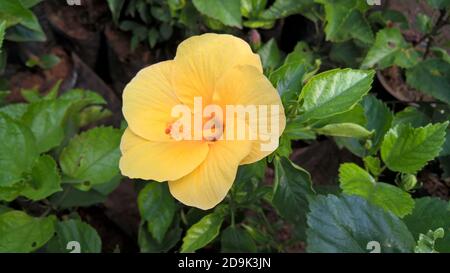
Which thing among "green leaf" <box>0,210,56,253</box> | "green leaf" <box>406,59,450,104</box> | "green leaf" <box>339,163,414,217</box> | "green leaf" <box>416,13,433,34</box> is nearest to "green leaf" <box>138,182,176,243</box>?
"green leaf" <box>0,210,56,253</box>

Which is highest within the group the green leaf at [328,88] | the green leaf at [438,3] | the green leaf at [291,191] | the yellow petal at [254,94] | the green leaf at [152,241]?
the yellow petal at [254,94]

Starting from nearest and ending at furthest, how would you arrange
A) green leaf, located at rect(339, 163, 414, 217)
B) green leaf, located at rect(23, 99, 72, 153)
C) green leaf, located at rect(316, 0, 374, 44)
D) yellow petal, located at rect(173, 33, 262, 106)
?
1. yellow petal, located at rect(173, 33, 262, 106)
2. green leaf, located at rect(339, 163, 414, 217)
3. green leaf, located at rect(23, 99, 72, 153)
4. green leaf, located at rect(316, 0, 374, 44)

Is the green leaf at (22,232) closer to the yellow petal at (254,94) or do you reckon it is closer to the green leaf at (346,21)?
the yellow petal at (254,94)

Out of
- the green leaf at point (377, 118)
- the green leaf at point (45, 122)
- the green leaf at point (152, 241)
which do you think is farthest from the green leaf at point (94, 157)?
the green leaf at point (377, 118)

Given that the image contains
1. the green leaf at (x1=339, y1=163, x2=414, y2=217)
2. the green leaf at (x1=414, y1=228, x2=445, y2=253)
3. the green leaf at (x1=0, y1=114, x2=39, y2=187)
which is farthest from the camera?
the green leaf at (x1=0, y1=114, x2=39, y2=187)

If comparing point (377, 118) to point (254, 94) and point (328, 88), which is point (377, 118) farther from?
point (254, 94)

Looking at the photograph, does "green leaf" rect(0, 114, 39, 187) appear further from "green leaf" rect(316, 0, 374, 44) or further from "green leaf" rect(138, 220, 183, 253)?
"green leaf" rect(316, 0, 374, 44)
